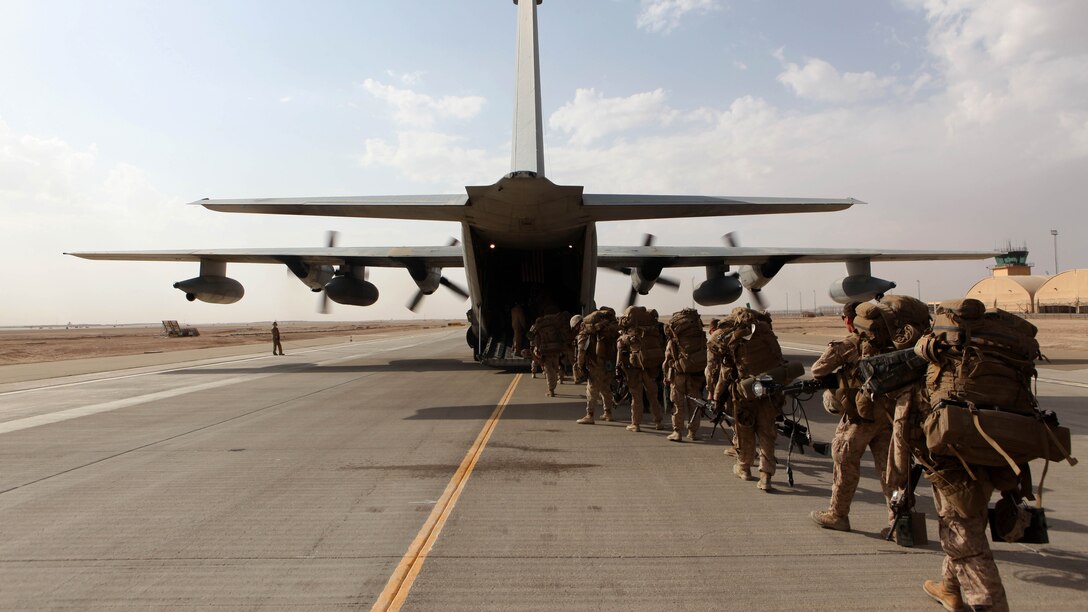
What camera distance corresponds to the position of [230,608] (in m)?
3.33

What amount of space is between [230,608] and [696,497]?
3690mm

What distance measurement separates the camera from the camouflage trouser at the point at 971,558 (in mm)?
2994

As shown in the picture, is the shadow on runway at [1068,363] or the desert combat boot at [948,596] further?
the shadow on runway at [1068,363]

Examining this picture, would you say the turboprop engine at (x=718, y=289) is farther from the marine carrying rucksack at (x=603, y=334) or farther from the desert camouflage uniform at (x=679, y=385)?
the desert camouflage uniform at (x=679, y=385)

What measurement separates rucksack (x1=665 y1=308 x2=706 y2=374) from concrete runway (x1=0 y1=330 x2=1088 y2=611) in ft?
3.44

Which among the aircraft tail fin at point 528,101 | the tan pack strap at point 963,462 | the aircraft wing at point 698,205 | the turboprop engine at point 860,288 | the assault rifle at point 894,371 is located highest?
the aircraft tail fin at point 528,101

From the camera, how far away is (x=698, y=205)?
10000mm

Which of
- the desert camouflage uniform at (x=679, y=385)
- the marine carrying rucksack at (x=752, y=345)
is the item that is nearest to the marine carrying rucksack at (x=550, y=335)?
the desert camouflage uniform at (x=679, y=385)

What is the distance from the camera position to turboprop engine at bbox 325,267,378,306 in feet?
63.9

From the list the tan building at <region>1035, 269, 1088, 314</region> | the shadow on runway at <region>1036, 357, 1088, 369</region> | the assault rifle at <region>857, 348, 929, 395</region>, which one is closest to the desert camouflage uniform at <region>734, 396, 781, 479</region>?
the assault rifle at <region>857, 348, 929, 395</region>

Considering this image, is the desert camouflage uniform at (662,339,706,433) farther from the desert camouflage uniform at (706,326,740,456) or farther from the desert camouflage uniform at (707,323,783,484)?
the desert camouflage uniform at (707,323,783,484)

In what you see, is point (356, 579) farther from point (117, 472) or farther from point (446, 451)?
point (117, 472)

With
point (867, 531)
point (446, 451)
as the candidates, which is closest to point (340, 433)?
point (446, 451)

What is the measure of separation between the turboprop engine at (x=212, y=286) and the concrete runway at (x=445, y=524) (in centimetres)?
1058
